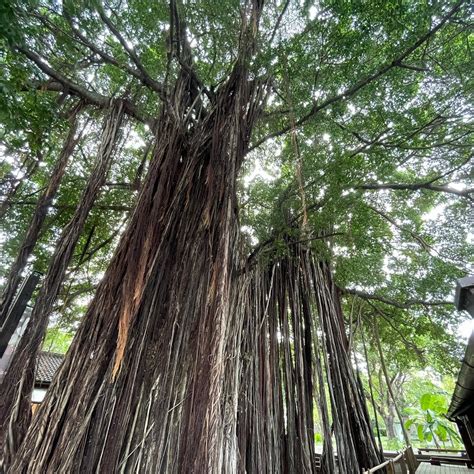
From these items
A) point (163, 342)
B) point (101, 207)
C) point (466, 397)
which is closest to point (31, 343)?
point (163, 342)

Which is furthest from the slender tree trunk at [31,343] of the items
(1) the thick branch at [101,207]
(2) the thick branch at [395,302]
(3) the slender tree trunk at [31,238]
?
(2) the thick branch at [395,302]

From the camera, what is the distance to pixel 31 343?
1.37 meters

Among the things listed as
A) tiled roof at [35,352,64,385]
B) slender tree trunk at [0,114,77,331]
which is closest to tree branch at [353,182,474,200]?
slender tree trunk at [0,114,77,331]

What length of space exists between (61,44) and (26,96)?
548 millimetres

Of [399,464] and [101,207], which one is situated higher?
[101,207]

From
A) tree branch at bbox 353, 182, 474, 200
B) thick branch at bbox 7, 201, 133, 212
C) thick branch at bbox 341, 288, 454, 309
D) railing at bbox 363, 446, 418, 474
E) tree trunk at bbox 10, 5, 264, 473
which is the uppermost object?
tree branch at bbox 353, 182, 474, 200

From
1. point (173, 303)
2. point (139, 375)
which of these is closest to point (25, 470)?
point (139, 375)

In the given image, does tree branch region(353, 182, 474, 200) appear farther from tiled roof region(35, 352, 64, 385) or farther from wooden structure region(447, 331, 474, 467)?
tiled roof region(35, 352, 64, 385)

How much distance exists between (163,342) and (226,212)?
0.65m

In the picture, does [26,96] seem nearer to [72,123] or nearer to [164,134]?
[72,123]

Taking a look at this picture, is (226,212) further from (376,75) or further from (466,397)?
(466,397)

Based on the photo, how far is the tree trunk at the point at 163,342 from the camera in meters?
1.01

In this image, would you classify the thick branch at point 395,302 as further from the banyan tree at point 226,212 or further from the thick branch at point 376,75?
the thick branch at point 376,75

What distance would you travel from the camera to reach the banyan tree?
1117 millimetres
